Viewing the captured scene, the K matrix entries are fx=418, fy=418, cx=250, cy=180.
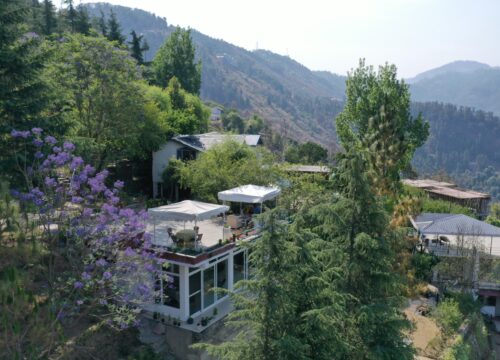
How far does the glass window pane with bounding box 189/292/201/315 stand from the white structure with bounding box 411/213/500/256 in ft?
53.8

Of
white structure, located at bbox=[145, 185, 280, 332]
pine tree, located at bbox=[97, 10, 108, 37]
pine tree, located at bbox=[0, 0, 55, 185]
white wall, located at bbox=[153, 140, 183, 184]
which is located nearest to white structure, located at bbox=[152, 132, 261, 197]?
white wall, located at bbox=[153, 140, 183, 184]

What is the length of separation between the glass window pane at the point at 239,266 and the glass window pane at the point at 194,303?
109 inches

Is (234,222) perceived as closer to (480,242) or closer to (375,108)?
(375,108)

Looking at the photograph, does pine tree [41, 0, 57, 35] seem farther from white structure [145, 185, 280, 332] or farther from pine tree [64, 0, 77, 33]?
white structure [145, 185, 280, 332]

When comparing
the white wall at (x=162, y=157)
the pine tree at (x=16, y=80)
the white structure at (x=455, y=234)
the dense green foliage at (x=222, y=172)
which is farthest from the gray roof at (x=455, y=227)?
the pine tree at (x=16, y=80)

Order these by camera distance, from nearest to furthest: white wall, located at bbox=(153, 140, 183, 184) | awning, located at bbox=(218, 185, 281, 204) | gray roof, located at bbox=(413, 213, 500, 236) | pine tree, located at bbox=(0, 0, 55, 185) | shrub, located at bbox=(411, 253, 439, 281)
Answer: pine tree, located at bbox=(0, 0, 55, 185) → awning, located at bbox=(218, 185, 281, 204) → shrub, located at bbox=(411, 253, 439, 281) → gray roof, located at bbox=(413, 213, 500, 236) → white wall, located at bbox=(153, 140, 183, 184)

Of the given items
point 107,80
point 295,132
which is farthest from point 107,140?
point 295,132

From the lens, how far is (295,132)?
634ft

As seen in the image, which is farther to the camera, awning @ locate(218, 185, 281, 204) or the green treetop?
the green treetop

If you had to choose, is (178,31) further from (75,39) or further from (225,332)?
(225,332)

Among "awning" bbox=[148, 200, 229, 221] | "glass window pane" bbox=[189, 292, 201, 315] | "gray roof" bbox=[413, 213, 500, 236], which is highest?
"awning" bbox=[148, 200, 229, 221]

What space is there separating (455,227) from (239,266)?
16167mm

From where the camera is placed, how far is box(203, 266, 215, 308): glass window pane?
1656 cm

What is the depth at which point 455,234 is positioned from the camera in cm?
2645
